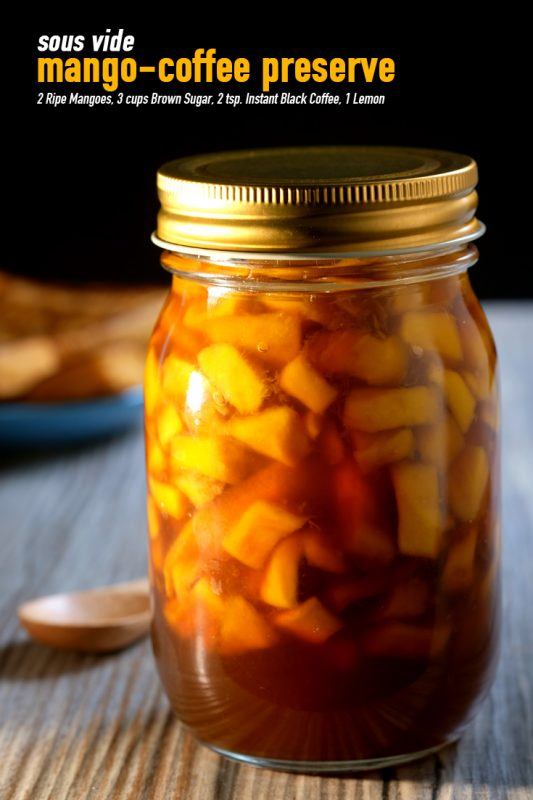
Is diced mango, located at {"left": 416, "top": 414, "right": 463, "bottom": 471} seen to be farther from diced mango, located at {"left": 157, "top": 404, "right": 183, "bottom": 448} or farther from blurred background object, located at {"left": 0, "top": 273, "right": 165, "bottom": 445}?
blurred background object, located at {"left": 0, "top": 273, "right": 165, "bottom": 445}

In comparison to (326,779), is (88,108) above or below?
above

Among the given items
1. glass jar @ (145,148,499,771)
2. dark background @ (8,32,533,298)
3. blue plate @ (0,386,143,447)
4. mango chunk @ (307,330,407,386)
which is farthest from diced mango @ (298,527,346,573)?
dark background @ (8,32,533,298)

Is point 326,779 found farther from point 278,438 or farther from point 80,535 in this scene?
point 80,535

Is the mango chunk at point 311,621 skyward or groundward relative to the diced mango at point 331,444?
groundward

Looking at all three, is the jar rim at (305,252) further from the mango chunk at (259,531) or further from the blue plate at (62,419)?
the blue plate at (62,419)

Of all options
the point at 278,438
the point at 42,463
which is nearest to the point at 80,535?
the point at 42,463

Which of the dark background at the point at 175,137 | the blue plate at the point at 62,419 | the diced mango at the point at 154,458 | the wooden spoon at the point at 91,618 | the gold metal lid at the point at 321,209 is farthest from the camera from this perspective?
the dark background at the point at 175,137

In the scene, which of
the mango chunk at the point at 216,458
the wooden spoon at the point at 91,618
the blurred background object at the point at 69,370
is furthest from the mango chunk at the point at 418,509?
the blurred background object at the point at 69,370
